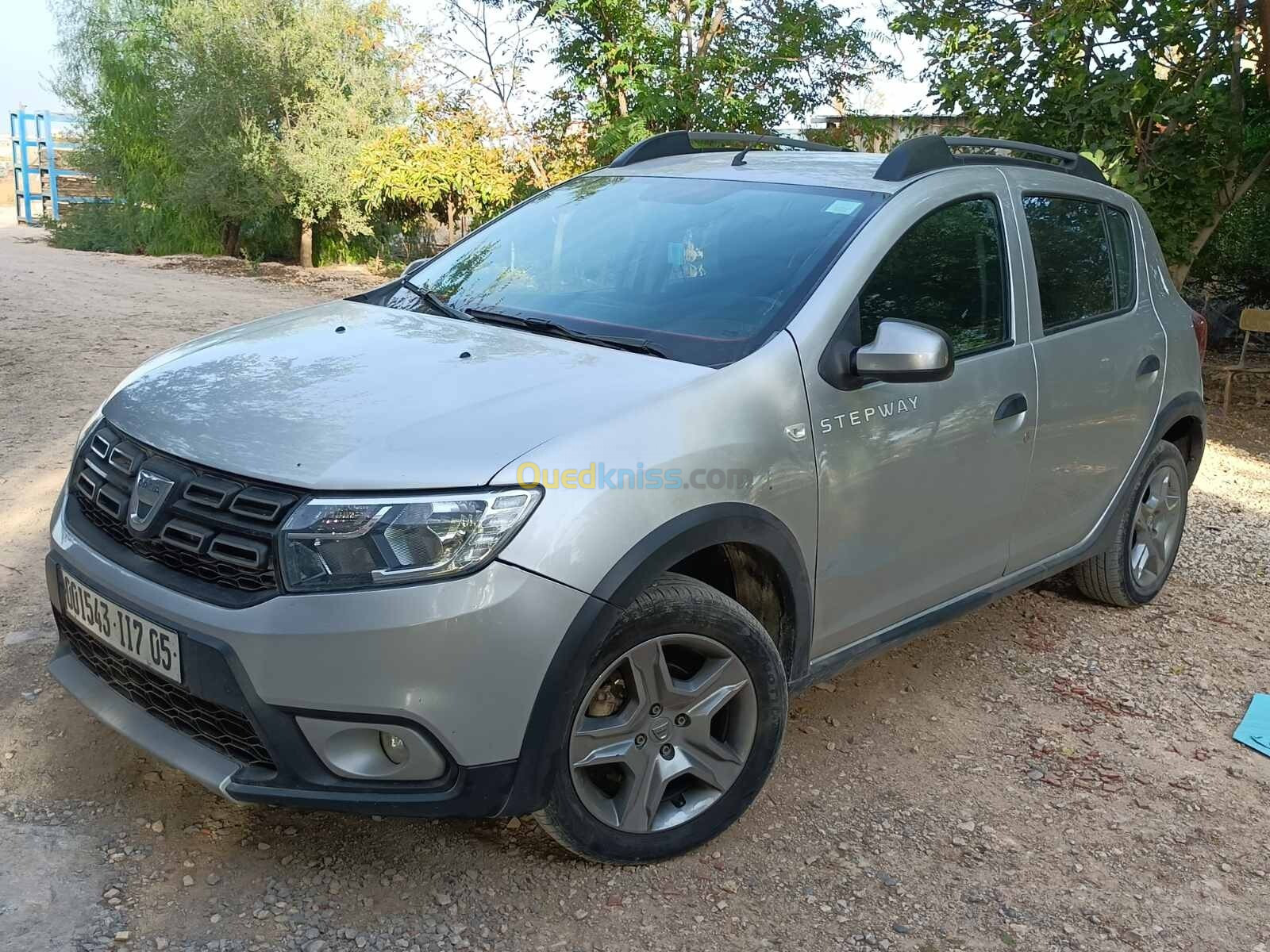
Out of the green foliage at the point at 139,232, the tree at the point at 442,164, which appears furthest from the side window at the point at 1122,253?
the green foliage at the point at 139,232

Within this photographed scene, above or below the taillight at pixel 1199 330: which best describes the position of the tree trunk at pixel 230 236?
below

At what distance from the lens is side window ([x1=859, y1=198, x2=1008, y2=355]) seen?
3183 millimetres

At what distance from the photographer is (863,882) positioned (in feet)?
9.50

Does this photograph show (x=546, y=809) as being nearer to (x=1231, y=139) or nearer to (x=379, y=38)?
(x=1231, y=139)

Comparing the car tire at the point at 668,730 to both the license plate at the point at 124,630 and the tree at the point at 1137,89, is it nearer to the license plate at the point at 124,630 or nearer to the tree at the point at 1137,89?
the license plate at the point at 124,630

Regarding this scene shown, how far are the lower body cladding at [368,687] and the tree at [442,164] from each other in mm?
13331

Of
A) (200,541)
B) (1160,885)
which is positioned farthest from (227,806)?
(1160,885)

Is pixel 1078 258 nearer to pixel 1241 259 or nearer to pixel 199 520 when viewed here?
pixel 199 520

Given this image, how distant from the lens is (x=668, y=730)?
109 inches

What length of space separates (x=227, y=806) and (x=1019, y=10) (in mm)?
9147

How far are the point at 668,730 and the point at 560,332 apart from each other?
1124 millimetres

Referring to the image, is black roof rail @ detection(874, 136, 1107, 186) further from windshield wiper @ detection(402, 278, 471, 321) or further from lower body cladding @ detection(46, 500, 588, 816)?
lower body cladding @ detection(46, 500, 588, 816)

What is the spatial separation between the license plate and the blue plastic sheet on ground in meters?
3.40

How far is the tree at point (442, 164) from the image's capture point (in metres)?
15.1
